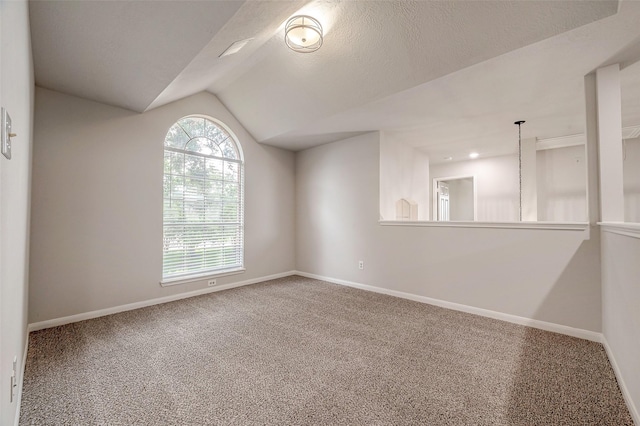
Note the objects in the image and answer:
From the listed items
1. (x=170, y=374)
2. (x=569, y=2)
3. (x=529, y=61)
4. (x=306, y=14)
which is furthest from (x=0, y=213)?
(x=529, y=61)

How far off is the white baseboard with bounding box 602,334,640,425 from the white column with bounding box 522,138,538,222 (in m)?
2.91

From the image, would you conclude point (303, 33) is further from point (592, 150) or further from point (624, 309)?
point (624, 309)

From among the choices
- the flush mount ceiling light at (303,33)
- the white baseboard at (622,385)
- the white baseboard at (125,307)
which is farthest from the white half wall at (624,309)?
the white baseboard at (125,307)

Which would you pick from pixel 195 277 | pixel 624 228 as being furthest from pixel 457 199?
pixel 195 277

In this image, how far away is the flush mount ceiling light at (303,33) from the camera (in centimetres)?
246

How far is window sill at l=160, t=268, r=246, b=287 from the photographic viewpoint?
373 cm

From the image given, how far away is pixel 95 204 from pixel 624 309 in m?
4.80

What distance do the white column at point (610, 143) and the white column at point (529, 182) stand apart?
2.49 metres

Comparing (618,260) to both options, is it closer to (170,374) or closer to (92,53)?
(170,374)

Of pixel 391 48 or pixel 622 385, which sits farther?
pixel 391 48

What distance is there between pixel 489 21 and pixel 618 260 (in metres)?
1.99

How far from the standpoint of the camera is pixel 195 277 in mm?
3994

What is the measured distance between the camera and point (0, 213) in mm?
1091

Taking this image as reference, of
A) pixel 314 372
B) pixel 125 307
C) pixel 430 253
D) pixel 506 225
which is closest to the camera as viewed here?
pixel 314 372
